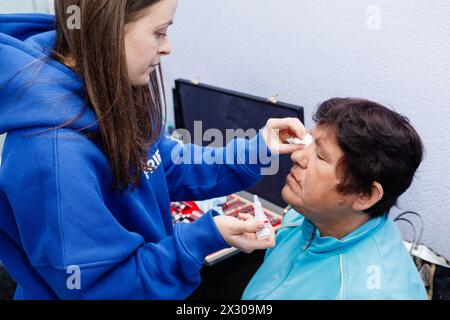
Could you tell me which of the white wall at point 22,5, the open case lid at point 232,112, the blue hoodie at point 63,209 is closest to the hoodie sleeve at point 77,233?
the blue hoodie at point 63,209

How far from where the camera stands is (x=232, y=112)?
173 cm

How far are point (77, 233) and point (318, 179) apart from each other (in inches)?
24.8

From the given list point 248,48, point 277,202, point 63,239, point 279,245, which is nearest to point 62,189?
point 63,239

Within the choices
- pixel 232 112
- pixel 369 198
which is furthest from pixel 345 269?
pixel 232 112

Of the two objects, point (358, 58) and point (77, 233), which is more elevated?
point (358, 58)

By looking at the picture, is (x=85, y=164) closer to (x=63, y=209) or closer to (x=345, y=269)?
(x=63, y=209)

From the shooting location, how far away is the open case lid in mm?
1546

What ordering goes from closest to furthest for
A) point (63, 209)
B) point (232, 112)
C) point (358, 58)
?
point (63, 209)
point (358, 58)
point (232, 112)

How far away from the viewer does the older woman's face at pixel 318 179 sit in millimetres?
1076

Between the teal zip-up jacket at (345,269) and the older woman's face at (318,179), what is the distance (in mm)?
96

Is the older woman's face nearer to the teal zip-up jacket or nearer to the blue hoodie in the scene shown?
the teal zip-up jacket

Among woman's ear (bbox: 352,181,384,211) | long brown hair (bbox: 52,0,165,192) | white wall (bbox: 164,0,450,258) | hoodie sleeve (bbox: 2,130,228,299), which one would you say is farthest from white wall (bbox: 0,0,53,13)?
woman's ear (bbox: 352,181,384,211)

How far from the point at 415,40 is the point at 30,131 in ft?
3.71

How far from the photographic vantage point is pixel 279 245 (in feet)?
4.56
